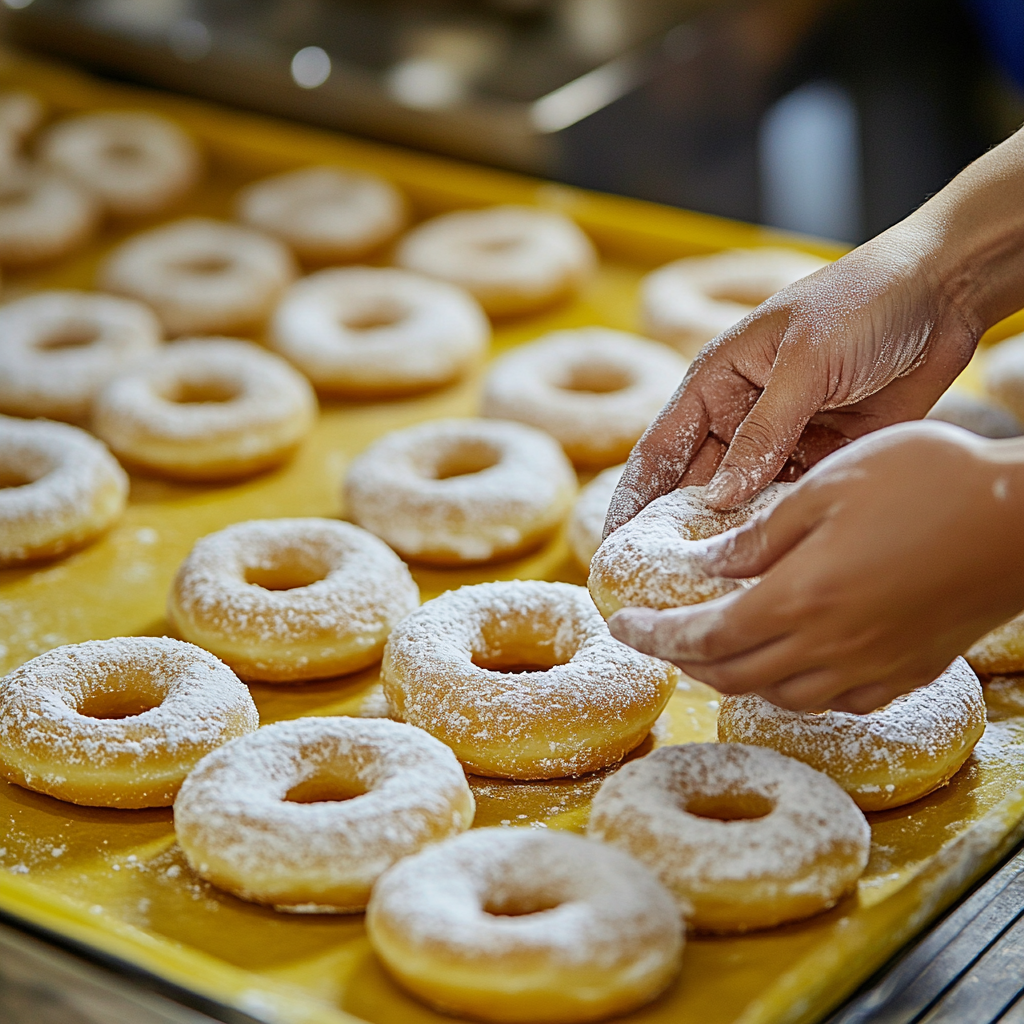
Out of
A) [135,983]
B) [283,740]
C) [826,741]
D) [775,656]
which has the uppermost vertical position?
[775,656]

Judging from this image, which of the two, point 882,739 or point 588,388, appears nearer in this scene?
point 882,739

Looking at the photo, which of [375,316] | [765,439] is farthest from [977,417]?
[375,316]

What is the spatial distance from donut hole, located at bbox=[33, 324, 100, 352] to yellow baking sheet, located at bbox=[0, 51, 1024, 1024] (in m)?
0.55

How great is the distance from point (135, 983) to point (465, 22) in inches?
142

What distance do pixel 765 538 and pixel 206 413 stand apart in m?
1.49

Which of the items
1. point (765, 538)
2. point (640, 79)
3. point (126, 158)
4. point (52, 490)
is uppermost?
point (640, 79)

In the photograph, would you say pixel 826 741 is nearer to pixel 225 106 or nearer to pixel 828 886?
pixel 828 886

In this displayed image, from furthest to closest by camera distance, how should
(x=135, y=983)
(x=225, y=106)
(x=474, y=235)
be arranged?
(x=225, y=106)
(x=474, y=235)
(x=135, y=983)

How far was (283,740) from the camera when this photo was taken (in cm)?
184

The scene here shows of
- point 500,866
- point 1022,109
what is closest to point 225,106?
point 1022,109

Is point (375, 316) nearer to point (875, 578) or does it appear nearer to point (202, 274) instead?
point (202, 274)

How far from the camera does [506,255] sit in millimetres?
3443

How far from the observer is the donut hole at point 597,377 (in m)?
3.00

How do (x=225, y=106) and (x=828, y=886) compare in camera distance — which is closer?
(x=828, y=886)
